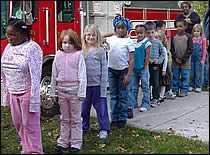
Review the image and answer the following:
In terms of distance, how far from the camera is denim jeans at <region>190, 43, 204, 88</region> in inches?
408

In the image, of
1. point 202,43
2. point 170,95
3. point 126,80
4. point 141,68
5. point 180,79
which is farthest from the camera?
point 202,43

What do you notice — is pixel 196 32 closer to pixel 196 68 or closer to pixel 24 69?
pixel 196 68

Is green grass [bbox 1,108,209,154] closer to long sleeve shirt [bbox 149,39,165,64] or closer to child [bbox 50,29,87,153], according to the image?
child [bbox 50,29,87,153]

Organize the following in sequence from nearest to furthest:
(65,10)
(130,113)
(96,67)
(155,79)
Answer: (96,67), (130,113), (155,79), (65,10)

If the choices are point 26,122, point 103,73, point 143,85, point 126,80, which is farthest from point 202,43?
point 26,122

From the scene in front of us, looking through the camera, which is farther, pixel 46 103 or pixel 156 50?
pixel 156 50

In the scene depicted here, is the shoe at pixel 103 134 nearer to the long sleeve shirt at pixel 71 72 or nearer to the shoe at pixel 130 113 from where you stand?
the long sleeve shirt at pixel 71 72

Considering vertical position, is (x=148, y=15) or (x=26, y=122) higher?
(x=148, y=15)

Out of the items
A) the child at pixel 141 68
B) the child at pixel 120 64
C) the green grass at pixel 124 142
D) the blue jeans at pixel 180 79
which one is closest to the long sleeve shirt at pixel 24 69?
the green grass at pixel 124 142

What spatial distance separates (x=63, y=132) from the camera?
5.70m

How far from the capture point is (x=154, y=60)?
8.77 m

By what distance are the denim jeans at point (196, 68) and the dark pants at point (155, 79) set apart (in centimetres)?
169

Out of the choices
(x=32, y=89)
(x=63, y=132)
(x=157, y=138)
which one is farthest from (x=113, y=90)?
(x=32, y=89)

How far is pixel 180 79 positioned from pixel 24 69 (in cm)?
542
